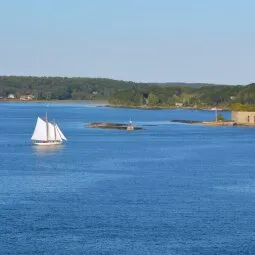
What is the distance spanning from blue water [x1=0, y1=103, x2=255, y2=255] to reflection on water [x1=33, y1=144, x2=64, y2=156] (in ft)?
0.43

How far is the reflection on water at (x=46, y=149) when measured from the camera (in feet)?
192

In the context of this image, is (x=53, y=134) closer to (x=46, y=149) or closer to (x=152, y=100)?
(x=46, y=149)

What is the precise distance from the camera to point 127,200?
3500 centimetres

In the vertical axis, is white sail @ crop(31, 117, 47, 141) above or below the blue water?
above

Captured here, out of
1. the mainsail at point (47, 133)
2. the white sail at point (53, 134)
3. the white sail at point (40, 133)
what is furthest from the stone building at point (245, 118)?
the white sail at point (40, 133)

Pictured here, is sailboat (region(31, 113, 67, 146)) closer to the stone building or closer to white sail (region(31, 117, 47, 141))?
white sail (region(31, 117, 47, 141))

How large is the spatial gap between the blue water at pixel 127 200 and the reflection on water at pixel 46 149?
130mm

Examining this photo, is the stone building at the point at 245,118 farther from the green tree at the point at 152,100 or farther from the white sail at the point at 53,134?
the green tree at the point at 152,100

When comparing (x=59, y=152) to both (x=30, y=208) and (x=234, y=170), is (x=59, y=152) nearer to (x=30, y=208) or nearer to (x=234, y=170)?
(x=234, y=170)

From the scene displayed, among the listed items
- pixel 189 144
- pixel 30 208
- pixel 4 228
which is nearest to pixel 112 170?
pixel 30 208

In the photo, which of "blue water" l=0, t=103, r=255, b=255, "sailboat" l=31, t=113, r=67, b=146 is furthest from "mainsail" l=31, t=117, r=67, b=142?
"blue water" l=0, t=103, r=255, b=255

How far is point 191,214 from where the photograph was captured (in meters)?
32.0

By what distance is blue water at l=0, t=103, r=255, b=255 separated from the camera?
91.2 feet

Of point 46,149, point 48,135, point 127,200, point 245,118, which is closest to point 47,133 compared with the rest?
point 48,135
